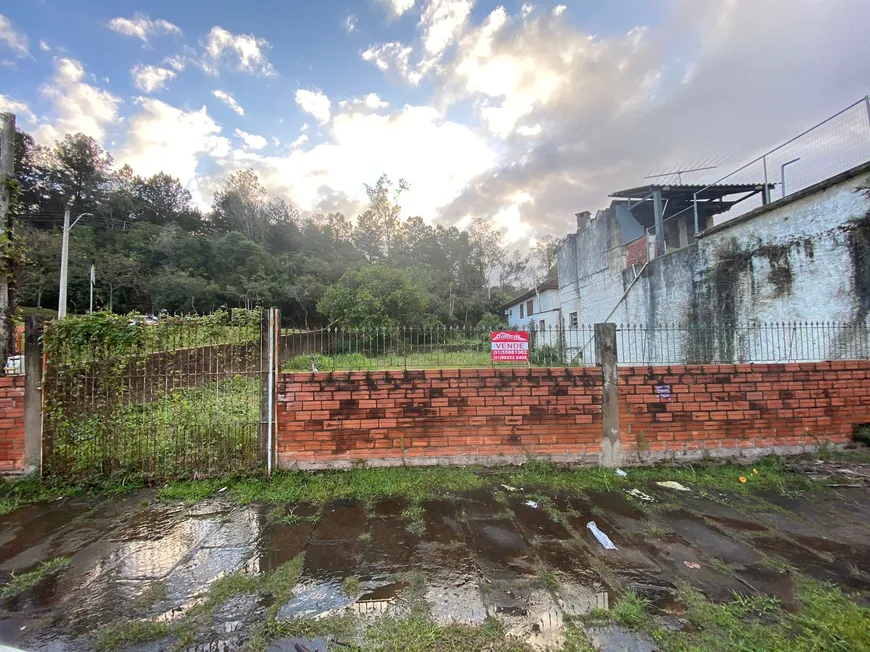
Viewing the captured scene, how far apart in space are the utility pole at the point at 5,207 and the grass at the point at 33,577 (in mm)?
2613

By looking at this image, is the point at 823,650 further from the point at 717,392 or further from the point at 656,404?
the point at 717,392

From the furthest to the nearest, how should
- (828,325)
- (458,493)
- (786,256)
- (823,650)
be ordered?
(786,256), (828,325), (458,493), (823,650)

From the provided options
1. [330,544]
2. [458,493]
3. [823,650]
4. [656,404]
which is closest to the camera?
[823,650]

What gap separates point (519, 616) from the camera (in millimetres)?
1950

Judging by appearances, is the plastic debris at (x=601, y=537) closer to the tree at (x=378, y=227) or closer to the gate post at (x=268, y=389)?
the gate post at (x=268, y=389)

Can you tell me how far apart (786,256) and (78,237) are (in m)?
41.3

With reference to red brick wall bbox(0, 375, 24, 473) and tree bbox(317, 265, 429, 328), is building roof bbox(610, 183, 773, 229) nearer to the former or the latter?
tree bbox(317, 265, 429, 328)

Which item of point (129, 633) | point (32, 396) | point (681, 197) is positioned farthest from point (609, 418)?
point (681, 197)

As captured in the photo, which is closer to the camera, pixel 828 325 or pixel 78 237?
pixel 828 325

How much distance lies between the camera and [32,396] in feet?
11.9

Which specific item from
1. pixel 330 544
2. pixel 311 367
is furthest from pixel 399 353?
pixel 330 544

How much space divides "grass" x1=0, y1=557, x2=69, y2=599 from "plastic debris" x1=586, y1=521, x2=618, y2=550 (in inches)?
149

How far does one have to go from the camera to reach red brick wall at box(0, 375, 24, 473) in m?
3.60

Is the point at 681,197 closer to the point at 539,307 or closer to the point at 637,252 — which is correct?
the point at 637,252
